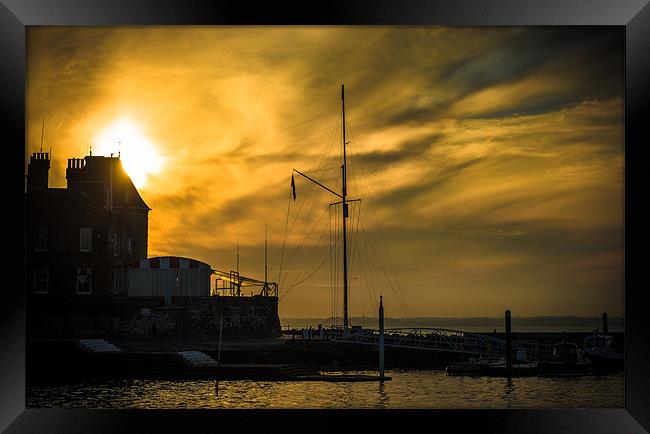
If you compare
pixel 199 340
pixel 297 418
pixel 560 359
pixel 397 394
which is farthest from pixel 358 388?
pixel 297 418

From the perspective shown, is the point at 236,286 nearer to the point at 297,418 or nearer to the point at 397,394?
the point at 397,394

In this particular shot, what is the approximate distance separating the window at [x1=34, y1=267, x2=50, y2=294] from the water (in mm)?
4513

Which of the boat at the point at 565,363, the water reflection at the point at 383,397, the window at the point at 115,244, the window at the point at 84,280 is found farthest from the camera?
the window at the point at 115,244

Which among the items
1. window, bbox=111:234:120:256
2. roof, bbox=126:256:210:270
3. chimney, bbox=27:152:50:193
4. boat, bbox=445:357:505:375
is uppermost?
chimney, bbox=27:152:50:193

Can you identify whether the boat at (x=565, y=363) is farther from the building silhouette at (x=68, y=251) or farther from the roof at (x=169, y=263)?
the building silhouette at (x=68, y=251)


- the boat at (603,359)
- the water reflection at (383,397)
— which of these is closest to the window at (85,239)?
the water reflection at (383,397)

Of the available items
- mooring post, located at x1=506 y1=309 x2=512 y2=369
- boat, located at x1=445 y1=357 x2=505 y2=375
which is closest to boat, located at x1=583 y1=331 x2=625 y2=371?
boat, located at x1=445 y1=357 x2=505 y2=375

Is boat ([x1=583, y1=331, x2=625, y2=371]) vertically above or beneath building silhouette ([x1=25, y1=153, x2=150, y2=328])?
beneath

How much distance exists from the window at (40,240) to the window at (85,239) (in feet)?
3.59

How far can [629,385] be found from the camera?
9820mm

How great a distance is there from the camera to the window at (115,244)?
95.1ft

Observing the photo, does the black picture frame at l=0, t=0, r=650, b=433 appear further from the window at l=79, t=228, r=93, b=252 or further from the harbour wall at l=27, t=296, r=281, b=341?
the window at l=79, t=228, r=93, b=252

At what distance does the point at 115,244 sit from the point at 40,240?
2762mm

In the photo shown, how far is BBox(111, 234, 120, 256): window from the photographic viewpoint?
2898 centimetres
